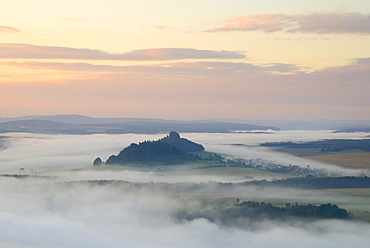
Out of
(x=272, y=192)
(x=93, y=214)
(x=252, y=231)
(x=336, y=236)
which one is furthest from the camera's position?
(x=272, y=192)

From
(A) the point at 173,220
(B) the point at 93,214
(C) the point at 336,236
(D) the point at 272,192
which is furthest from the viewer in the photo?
(D) the point at 272,192

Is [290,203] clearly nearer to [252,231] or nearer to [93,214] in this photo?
[252,231]

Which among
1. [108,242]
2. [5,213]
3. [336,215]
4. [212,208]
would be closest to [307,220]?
[336,215]

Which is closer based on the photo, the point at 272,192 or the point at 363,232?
the point at 363,232

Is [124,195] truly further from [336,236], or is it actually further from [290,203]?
[336,236]

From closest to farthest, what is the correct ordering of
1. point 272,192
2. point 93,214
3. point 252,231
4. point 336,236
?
point 336,236 < point 252,231 < point 93,214 < point 272,192

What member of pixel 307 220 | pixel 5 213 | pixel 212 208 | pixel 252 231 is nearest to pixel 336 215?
pixel 307 220

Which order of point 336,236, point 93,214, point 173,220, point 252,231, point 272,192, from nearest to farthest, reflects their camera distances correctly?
point 336,236, point 252,231, point 173,220, point 93,214, point 272,192
